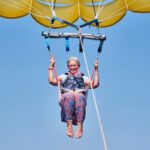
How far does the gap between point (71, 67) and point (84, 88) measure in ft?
1.47

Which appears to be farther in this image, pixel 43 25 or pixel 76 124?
pixel 43 25

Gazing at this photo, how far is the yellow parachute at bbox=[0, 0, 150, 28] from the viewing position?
1160cm

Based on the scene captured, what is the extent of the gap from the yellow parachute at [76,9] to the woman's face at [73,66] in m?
2.99

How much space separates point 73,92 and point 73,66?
507 mm

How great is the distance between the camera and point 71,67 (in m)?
8.99

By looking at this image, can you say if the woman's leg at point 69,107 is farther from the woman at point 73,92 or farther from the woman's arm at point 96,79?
the woman's arm at point 96,79

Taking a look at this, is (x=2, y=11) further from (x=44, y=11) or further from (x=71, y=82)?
(x=71, y=82)

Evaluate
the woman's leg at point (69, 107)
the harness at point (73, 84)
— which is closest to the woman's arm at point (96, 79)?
the harness at point (73, 84)

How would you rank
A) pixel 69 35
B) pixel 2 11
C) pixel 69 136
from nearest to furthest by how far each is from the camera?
1. pixel 69 136
2. pixel 69 35
3. pixel 2 11

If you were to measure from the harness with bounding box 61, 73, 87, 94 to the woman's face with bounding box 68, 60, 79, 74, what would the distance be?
0.27 feet

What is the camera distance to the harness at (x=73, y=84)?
349 inches

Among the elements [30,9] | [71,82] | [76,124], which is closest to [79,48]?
[71,82]

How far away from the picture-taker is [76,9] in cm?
1223

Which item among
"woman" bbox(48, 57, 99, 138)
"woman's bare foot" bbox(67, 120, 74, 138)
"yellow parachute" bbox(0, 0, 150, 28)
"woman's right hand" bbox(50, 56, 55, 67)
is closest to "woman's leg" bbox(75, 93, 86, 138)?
"woman" bbox(48, 57, 99, 138)
